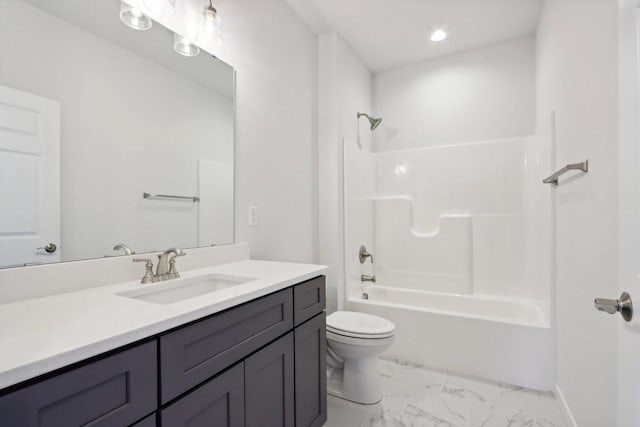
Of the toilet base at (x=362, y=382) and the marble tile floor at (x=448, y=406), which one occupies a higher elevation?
the toilet base at (x=362, y=382)

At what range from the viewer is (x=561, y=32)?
1757 mm

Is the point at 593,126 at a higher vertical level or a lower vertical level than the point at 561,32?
lower

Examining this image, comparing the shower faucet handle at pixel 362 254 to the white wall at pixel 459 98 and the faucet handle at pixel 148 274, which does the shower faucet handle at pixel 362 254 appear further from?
the faucet handle at pixel 148 274

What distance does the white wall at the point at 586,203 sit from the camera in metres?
1.13

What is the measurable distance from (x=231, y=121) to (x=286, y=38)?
0.87 meters

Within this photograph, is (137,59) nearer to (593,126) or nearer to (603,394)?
(593,126)

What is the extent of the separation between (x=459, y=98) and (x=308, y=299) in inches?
98.5

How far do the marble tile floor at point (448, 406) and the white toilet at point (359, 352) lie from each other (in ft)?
0.20

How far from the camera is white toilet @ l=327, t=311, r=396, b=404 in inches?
69.7

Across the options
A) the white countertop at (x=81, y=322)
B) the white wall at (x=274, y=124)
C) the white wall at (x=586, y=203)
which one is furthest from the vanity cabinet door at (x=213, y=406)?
the white wall at (x=586, y=203)

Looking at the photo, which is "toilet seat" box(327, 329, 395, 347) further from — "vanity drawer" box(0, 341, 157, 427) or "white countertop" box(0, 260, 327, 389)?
"vanity drawer" box(0, 341, 157, 427)

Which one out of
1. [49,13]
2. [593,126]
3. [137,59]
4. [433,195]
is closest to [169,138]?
[137,59]

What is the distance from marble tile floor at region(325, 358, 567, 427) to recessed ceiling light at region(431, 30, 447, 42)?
8.79 feet

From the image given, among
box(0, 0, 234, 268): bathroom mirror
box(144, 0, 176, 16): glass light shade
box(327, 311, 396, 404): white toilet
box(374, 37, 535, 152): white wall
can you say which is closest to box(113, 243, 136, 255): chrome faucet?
box(0, 0, 234, 268): bathroom mirror
